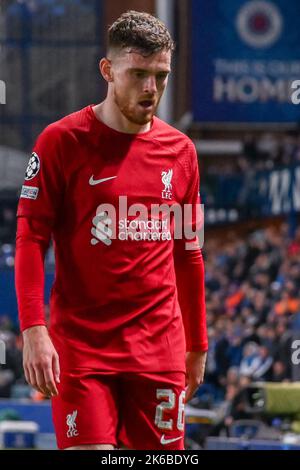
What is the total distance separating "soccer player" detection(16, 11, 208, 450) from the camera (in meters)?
4.72

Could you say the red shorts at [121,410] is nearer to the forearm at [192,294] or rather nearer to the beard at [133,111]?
the forearm at [192,294]

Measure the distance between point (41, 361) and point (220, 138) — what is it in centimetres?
2490

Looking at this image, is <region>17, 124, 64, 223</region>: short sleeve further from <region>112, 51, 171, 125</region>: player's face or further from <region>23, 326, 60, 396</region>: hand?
<region>23, 326, 60, 396</region>: hand


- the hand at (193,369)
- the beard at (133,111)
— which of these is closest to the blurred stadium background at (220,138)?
Answer: the hand at (193,369)

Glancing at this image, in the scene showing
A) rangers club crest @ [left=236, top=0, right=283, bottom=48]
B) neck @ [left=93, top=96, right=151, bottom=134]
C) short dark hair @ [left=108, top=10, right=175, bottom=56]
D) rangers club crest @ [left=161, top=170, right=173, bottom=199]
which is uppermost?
rangers club crest @ [left=236, top=0, right=283, bottom=48]

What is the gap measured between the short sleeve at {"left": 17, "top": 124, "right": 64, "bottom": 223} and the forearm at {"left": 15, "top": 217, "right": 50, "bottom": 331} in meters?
0.05

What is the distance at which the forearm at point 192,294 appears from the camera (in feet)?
16.8

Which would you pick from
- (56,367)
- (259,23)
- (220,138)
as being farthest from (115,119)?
(220,138)

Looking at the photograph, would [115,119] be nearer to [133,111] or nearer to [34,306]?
[133,111]

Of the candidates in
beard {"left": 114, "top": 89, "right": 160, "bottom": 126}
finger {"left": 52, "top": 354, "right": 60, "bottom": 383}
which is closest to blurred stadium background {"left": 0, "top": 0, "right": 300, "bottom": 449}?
beard {"left": 114, "top": 89, "right": 160, "bottom": 126}

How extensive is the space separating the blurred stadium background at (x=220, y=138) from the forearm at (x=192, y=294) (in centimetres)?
847

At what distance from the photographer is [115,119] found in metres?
4.88
